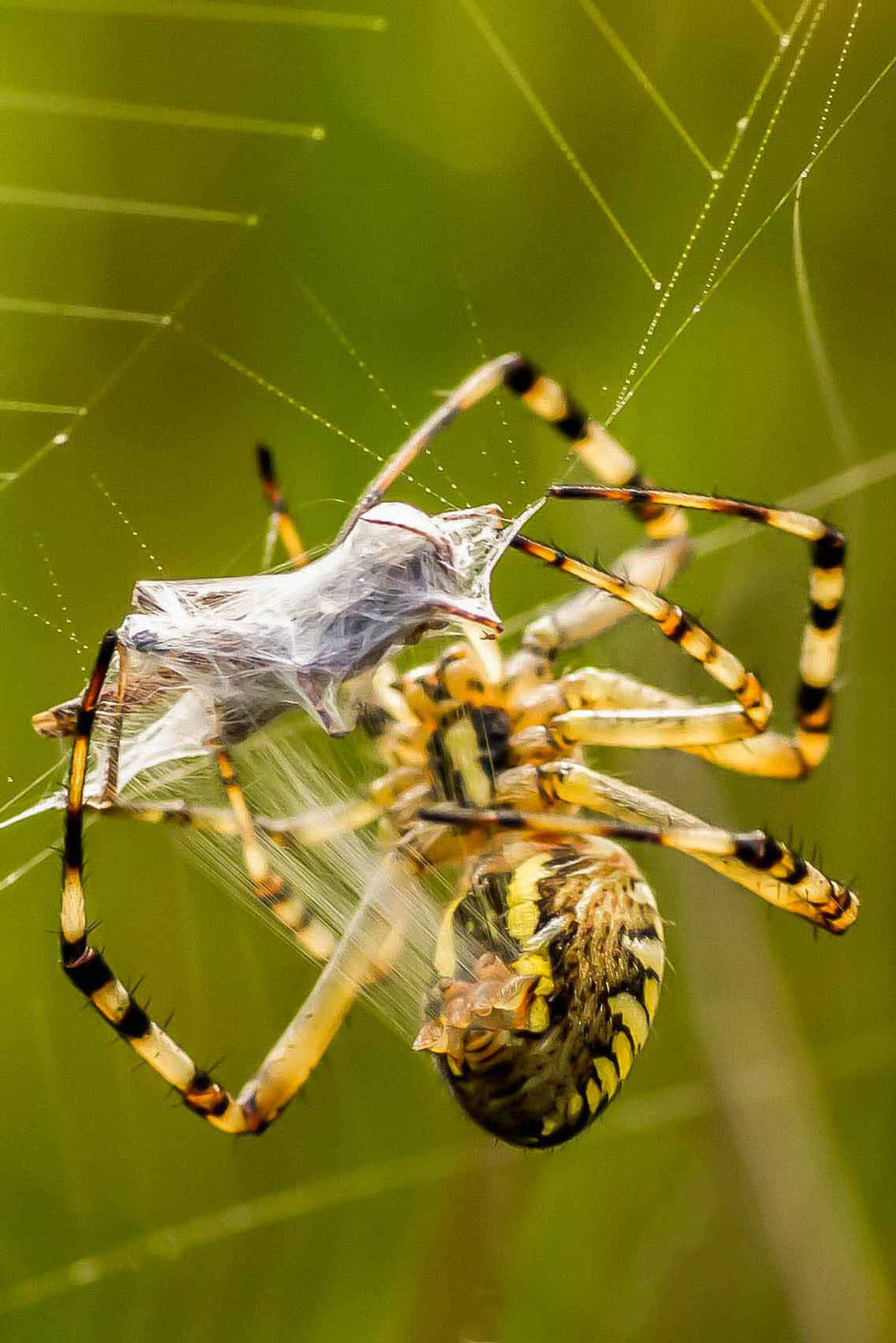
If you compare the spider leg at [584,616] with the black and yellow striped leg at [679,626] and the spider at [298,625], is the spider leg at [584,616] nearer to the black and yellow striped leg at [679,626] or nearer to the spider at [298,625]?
the black and yellow striped leg at [679,626]

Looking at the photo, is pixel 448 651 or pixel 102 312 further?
pixel 102 312

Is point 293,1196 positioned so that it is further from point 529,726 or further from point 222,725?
point 222,725

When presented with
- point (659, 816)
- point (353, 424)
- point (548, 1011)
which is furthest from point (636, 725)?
point (353, 424)

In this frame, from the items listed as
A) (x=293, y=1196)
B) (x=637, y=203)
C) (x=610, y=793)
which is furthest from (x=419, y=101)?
(x=293, y=1196)

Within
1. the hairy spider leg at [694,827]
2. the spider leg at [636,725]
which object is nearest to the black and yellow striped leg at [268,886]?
the hairy spider leg at [694,827]

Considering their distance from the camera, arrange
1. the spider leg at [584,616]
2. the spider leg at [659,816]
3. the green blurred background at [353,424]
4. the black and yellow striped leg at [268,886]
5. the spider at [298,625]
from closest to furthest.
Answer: the spider at [298,625]
the black and yellow striped leg at [268,886]
the spider leg at [659,816]
the spider leg at [584,616]
the green blurred background at [353,424]
